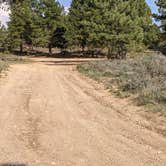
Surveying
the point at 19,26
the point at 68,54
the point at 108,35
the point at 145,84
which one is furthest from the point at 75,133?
the point at 68,54

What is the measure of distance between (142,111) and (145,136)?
3.69m

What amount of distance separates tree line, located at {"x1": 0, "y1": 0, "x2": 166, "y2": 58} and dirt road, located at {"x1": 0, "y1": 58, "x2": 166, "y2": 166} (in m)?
22.1

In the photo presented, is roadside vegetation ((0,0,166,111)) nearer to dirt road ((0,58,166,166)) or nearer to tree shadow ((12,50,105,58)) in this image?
tree shadow ((12,50,105,58))

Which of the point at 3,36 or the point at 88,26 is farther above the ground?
the point at 88,26

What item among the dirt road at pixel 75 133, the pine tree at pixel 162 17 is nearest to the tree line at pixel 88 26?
the pine tree at pixel 162 17

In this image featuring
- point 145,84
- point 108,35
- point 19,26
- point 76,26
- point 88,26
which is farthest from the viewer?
point 19,26

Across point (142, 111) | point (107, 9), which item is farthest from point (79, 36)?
point (142, 111)

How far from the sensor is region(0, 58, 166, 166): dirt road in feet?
27.5

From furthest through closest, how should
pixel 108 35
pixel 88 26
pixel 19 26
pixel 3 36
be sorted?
pixel 19 26 < pixel 3 36 < pixel 88 26 < pixel 108 35

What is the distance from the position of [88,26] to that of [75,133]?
3896cm

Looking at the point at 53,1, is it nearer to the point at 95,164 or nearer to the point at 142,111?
the point at 142,111

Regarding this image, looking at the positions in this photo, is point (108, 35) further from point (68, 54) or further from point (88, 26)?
point (68, 54)

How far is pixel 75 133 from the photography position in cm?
1056

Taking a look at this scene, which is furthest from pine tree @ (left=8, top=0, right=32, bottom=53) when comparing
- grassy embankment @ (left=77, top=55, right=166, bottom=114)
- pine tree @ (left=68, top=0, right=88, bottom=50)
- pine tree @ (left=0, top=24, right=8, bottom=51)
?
grassy embankment @ (left=77, top=55, right=166, bottom=114)
